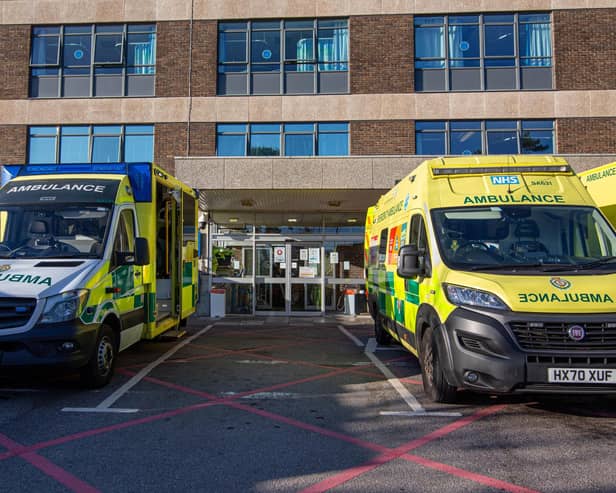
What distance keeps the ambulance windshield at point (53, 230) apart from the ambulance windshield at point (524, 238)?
4.26 m

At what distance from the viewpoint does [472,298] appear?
4559 mm

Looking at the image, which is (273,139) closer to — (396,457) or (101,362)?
(101,362)

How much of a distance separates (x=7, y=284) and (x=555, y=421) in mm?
5910

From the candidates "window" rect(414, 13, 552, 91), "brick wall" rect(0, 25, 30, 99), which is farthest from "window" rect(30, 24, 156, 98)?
"window" rect(414, 13, 552, 91)

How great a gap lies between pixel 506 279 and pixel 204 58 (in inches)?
523

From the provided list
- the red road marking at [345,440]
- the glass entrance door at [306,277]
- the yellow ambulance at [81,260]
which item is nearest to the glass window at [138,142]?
the glass entrance door at [306,277]

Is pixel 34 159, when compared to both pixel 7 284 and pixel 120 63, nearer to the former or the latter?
pixel 120 63

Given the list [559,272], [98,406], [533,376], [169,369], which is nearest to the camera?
[533,376]

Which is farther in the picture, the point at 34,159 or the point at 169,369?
the point at 34,159

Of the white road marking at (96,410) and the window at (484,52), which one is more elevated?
the window at (484,52)

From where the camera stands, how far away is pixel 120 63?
15.4 metres

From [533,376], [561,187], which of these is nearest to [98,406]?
[533,376]

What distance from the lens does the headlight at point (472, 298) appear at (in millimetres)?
4414

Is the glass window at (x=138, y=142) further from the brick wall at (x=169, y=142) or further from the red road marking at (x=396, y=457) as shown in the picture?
the red road marking at (x=396, y=457)
